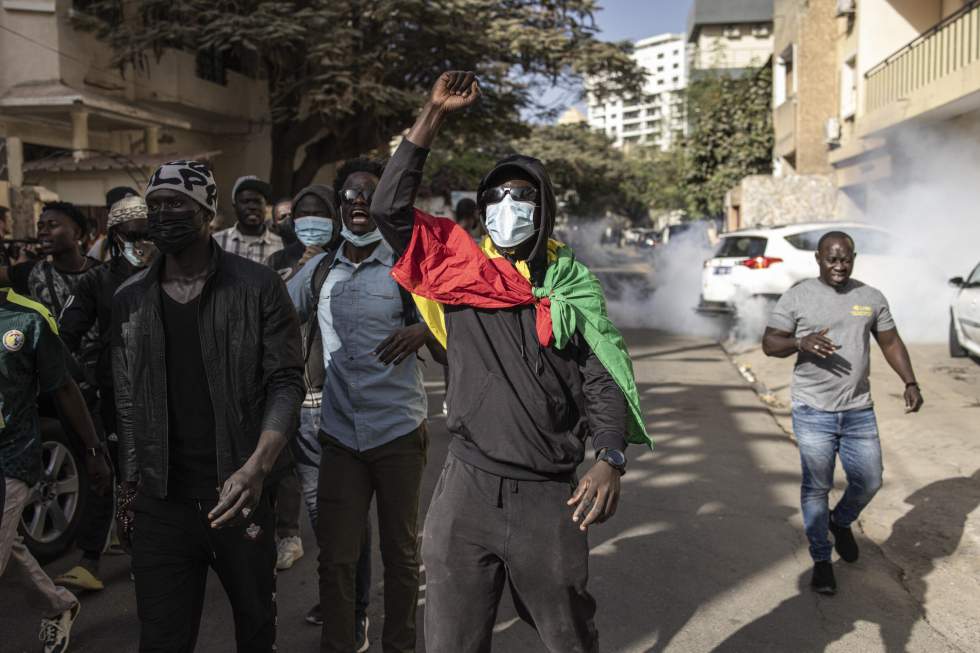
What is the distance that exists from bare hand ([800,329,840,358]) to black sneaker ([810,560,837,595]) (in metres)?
1.03

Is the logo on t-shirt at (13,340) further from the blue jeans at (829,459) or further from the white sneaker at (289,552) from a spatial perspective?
the blue jeans at (829,459)

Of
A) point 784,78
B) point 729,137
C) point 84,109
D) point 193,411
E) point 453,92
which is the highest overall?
point 784,78

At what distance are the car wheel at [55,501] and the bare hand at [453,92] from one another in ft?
10.4

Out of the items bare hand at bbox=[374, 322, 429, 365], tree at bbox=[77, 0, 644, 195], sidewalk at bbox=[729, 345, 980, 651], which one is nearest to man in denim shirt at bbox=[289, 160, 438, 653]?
bare hand at bbox=[374, 322, 429, 365]

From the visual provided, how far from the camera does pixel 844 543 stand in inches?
190

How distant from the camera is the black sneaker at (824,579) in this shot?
4445 mm

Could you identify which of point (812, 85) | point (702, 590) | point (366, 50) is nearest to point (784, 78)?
point (812, 85)

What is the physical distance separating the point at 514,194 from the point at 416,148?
1.03ft

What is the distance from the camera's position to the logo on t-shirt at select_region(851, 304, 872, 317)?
461 cm

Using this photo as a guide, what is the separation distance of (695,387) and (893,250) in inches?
203

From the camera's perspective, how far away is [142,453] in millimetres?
2717

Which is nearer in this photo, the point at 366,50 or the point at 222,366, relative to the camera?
the point at 222,366

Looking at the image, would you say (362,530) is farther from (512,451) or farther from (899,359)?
(899,359)

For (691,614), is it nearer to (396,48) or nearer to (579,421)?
(579,421)
